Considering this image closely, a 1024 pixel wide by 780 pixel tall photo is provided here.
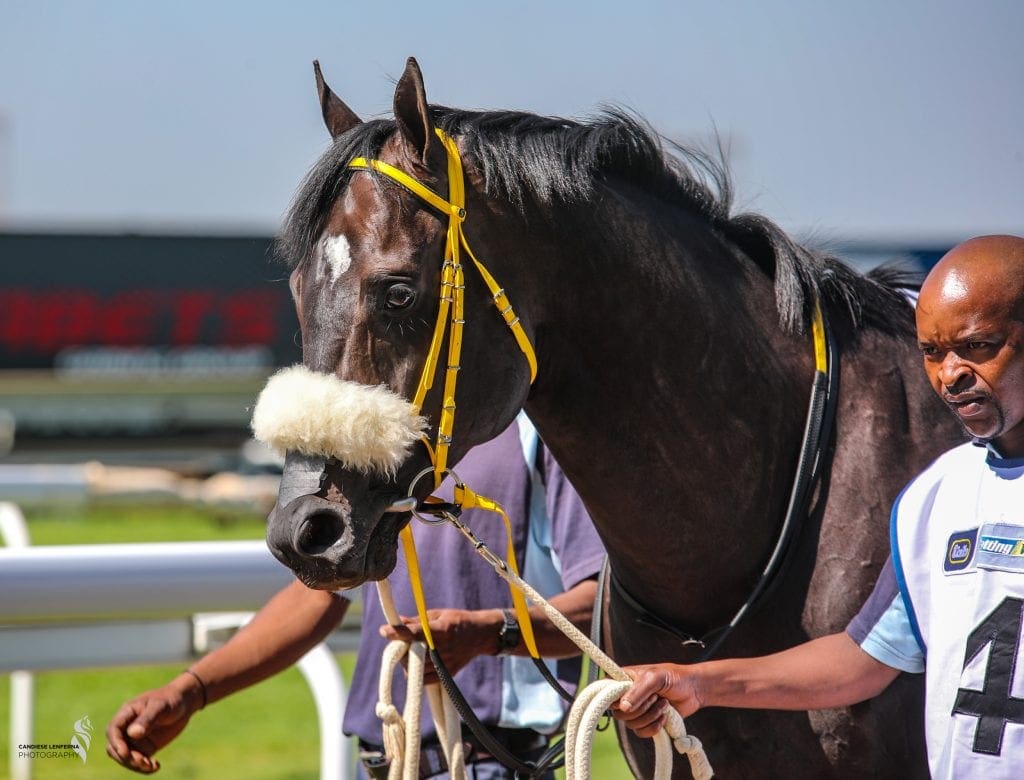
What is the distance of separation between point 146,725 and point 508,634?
0.73 meters

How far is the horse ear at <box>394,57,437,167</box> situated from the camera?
2010mm

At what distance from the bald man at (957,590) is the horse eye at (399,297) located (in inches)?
25.7

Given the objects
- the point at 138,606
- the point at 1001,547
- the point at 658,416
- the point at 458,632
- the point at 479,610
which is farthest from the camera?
the point at 138,606

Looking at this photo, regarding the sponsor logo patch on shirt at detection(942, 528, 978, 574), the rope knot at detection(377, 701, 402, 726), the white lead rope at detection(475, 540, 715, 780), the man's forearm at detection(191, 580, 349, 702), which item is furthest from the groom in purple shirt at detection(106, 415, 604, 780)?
the sponsor logo patch on shirt at detection(942, 528, 978, 574)

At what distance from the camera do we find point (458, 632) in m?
2.41

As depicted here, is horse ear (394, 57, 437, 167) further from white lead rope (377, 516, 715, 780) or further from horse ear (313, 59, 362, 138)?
white lead rope (377, 516, 715, 780)

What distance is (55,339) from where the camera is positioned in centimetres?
1984

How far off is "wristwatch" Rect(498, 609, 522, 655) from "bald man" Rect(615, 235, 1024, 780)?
0.57 meters

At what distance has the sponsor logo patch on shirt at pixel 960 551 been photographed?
1.76 metres

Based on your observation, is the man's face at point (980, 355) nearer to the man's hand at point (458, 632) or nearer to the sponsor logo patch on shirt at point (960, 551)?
the sponsor logo patch on shirt at point (960, 551)

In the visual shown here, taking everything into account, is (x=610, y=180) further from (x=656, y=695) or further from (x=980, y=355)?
(x=656, y=695)

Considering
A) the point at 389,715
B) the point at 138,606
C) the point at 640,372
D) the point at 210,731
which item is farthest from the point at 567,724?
the point at 210,731

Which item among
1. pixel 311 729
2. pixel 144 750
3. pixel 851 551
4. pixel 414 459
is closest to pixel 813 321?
pixel 851 551

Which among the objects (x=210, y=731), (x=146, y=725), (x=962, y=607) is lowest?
(x=210, y=731)
